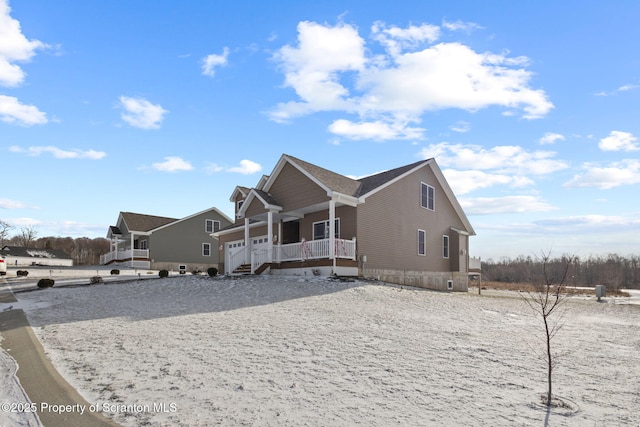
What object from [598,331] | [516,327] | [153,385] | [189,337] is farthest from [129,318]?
[598,331]

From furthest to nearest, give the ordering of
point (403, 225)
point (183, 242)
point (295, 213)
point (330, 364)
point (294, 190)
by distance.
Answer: point (183, 242), point (403, 225), point (295, 213), point (294, 190), point (330, 364)

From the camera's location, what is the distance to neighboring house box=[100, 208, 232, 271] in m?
41.8

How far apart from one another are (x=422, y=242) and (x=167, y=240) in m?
27.4

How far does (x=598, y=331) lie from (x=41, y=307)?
16.1 metres

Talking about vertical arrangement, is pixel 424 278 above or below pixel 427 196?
below

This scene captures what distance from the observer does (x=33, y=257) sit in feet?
203

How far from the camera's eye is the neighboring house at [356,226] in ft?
66.7

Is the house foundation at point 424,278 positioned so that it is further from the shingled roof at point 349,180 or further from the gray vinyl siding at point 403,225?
the shingled roof at point 349,180

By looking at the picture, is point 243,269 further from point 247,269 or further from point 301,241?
point 301,241

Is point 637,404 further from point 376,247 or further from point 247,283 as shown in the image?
point 376,247

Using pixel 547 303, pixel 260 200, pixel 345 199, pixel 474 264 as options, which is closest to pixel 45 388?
pixel 547 303

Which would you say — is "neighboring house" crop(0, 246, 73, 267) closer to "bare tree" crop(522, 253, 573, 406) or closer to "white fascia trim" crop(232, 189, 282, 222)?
"white fascia trim" crop(232, 189, 282, 222)

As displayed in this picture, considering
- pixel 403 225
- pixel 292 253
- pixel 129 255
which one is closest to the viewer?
pixel 292 253

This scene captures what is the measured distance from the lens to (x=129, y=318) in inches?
440
